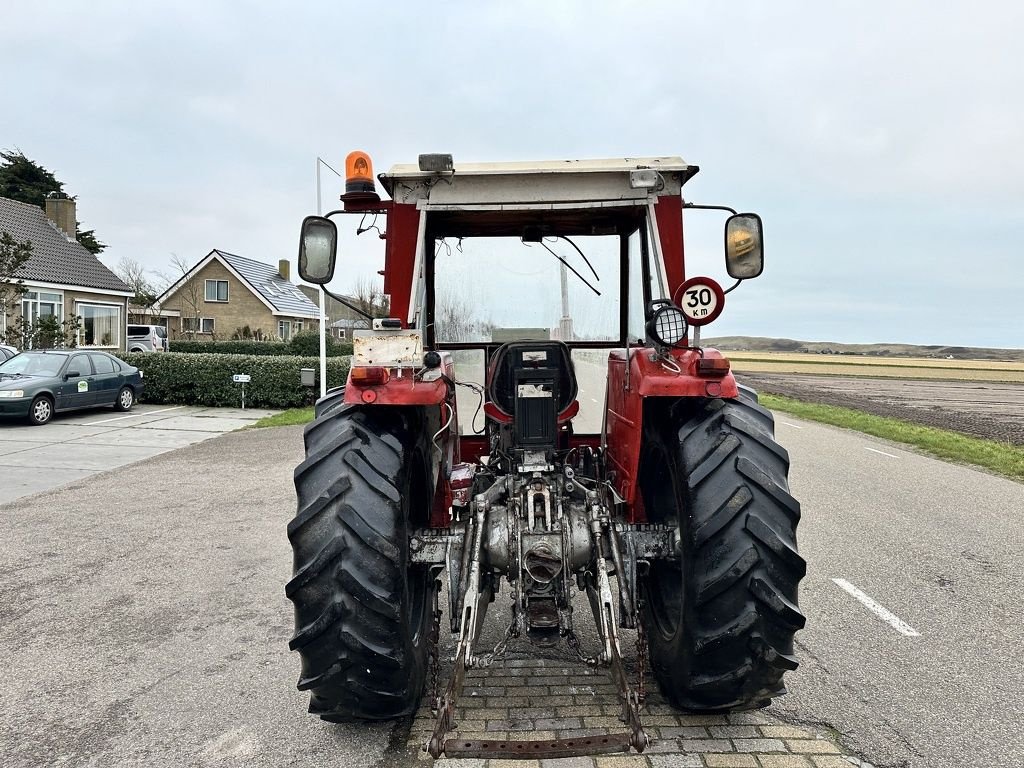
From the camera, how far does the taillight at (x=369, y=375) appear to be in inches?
111

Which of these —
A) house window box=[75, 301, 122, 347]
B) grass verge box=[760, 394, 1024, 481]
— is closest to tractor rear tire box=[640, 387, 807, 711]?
grass verge box=[760, 394, 1024, 481]

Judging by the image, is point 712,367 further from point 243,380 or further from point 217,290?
point 217,290

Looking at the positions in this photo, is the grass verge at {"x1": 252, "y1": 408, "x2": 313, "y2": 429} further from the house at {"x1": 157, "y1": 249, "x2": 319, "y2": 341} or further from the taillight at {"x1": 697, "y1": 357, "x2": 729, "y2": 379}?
the house at {"x1": 157, "y1": 249, "x2": 319, "y2": 341}

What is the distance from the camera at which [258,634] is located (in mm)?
4348

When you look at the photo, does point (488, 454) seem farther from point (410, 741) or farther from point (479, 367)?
point (410, 741)

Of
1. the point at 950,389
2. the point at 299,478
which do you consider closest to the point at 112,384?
the point at 299,478

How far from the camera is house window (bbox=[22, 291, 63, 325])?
21922 mm

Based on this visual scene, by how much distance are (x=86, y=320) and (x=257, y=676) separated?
84.7ft

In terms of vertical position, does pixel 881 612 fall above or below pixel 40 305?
below

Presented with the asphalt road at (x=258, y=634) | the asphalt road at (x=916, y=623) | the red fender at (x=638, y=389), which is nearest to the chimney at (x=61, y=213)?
the asphalt road at (x=258, y=634)

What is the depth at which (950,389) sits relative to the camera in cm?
3159

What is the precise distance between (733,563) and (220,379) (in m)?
17.8

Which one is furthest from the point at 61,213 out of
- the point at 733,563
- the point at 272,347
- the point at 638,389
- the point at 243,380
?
the point at 733,563

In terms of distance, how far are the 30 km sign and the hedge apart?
16330 mm
